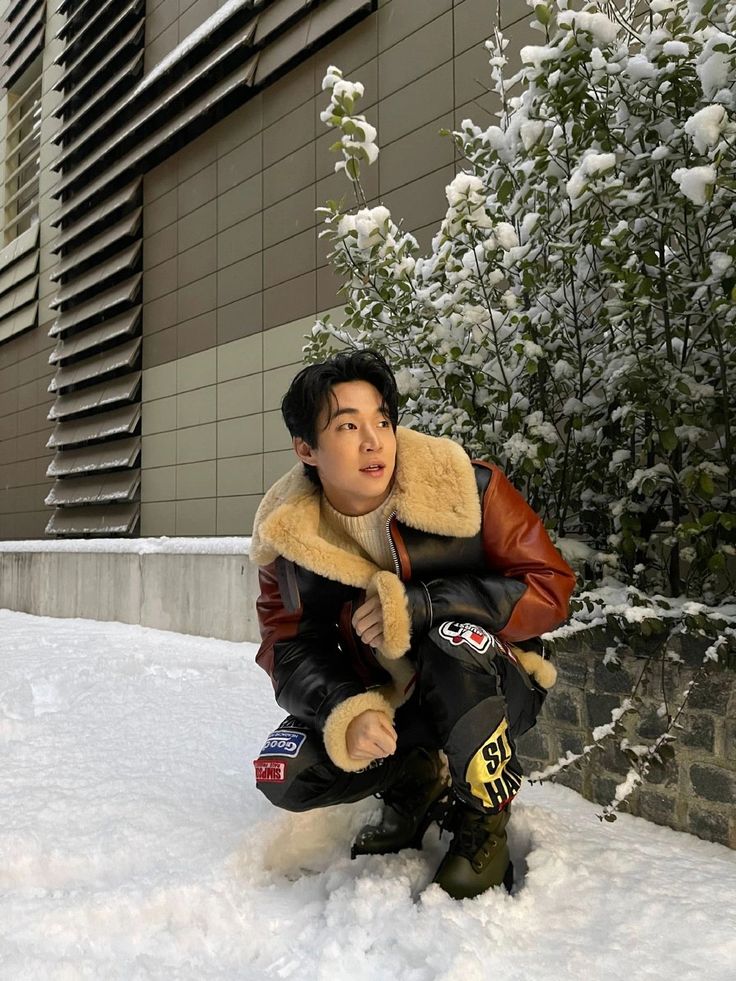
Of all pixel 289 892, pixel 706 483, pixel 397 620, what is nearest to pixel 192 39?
pixel 706 483

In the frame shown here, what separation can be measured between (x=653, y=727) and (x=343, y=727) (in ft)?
3.38

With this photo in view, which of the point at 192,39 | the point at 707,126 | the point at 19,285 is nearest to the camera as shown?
the point at 707,126

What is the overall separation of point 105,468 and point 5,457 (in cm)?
430

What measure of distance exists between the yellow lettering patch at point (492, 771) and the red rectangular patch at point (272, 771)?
41 cm

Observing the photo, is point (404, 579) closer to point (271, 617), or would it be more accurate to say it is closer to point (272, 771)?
point (271, 617)

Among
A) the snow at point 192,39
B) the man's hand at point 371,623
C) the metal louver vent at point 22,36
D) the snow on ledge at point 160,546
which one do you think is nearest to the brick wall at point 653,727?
the man's hand at point 371,623

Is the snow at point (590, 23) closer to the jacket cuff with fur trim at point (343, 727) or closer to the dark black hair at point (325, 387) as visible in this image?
the dark black hair at point (325, 387)

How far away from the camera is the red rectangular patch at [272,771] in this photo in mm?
1670

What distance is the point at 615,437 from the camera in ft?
8.17

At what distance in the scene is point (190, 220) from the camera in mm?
8852

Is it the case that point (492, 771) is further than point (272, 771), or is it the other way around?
point (272, 771)

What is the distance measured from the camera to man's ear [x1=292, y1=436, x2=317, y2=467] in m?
1.83

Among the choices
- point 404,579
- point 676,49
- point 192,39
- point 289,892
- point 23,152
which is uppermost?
point 23,152

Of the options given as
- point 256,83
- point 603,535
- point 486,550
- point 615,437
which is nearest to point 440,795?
point 486,550
